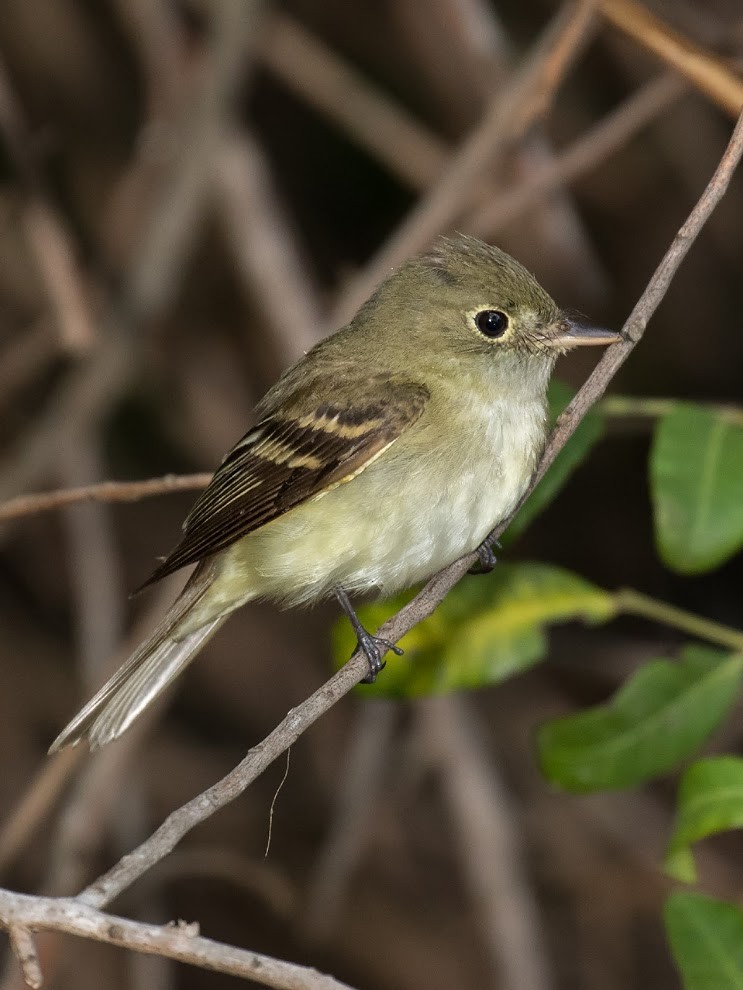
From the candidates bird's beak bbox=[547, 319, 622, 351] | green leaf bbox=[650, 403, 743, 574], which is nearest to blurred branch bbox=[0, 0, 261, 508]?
bird's beak bbox=[547, 319, 622, 351]

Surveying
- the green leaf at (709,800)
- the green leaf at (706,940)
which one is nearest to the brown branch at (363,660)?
the green leaf at (709,800)

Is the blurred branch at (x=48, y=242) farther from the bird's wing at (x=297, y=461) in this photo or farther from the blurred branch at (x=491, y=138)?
the bird's wing at (x=297, y=461)

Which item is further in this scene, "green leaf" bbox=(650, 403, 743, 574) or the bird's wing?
the bird's wing

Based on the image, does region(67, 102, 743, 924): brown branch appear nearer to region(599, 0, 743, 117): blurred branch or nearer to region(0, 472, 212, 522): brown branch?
region(0, 472, 212, 522): brown branch

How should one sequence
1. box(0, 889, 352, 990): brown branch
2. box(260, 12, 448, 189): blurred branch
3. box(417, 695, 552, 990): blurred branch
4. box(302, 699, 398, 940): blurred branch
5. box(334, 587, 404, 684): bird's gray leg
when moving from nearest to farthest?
box(0, 889, 352, 990): brown branch, box(334, 587, 404, 684): bird's gray leg, box(417, 695, 552, 990): blurred branch, box(302, 699, 398, 940): blurred branch, box(260, 12, 448, 189): blurred branch

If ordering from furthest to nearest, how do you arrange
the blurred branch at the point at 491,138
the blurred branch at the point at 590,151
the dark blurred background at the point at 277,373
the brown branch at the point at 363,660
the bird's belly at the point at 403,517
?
the dark blurred background at the point at 277,373 → the blurred branch at the point at 590,151 → the blurred branch at the point at 491,138 → the bird's belly at the point at 403,517 → the brown branch at the point at 363,660

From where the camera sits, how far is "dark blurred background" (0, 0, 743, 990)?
4.53m

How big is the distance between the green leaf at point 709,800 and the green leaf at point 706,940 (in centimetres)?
10

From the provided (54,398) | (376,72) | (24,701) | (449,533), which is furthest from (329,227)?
(449,533)

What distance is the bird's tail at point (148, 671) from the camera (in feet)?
9.50

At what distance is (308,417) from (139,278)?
1677 mm

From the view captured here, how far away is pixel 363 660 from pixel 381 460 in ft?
2.68

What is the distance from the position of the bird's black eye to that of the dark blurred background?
1.39m

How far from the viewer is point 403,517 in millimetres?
2826
